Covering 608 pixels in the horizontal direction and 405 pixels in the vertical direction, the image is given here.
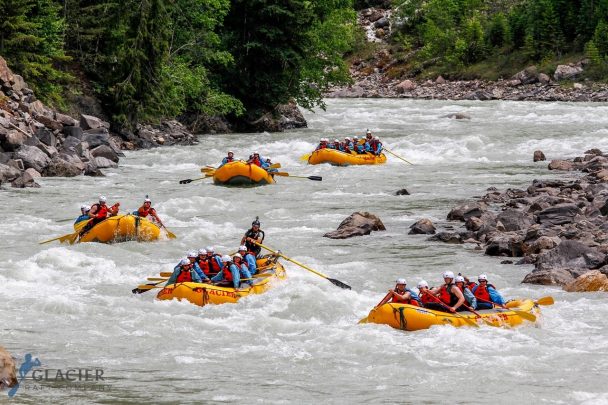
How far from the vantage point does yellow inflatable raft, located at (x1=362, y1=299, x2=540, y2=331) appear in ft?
47.8

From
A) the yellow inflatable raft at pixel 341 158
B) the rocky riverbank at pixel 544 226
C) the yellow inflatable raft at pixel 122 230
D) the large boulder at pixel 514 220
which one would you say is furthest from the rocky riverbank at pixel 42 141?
the large boulder at pixel 514 220

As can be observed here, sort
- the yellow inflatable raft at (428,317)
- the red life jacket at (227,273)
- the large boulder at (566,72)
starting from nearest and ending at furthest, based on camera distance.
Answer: the yellow inflatable raft at (428,317) → the red life jacket at (227,273) → the large boulder at (566,72)

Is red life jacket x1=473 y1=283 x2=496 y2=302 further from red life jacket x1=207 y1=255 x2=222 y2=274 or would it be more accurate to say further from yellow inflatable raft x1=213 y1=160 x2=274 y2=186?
yellow inflatable raft x1=213 y1=160 x2=274 y2=186

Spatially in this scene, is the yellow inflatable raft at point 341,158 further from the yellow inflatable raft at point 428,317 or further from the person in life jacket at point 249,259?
the yellow inflatable raft at point 428,317

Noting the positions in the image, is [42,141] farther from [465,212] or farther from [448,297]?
[448,297]

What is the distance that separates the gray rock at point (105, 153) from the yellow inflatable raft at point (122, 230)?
12.0 m

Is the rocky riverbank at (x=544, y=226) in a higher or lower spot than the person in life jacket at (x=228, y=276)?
lower

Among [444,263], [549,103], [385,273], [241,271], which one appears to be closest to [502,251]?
[444,263]

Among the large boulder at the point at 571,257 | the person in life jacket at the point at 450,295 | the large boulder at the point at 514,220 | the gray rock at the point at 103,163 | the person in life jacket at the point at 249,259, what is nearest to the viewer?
the person in life jacket at the point at 450,295

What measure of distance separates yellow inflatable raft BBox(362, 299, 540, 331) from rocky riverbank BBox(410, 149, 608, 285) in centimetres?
290

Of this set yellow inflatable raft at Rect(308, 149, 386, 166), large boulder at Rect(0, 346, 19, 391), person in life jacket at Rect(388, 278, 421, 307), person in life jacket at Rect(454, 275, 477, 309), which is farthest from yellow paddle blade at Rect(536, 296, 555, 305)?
yellow inflatable raft at Rect(308, 149, 386, 166)

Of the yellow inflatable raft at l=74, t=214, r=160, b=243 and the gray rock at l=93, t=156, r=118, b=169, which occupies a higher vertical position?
the yellow inflatable raft at l=74, t=214, r=160, b=243

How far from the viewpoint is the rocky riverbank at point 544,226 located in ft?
59.3

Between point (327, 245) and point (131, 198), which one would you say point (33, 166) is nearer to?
point (131, 198)
